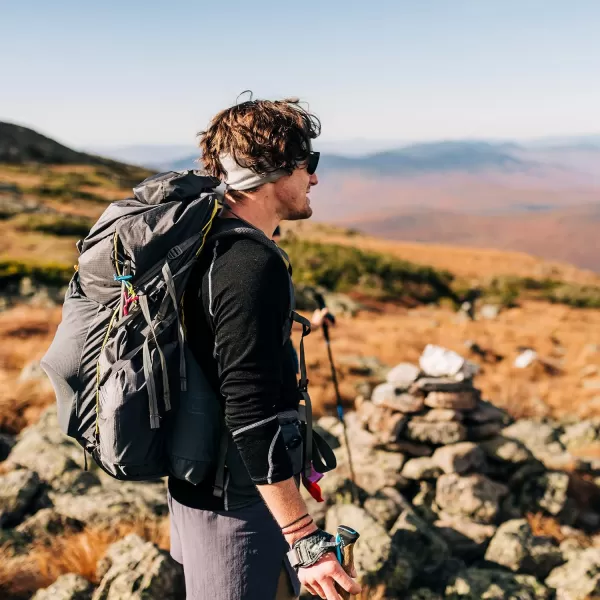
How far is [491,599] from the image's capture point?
13.2ft

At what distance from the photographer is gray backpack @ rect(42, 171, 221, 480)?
1.79 meters

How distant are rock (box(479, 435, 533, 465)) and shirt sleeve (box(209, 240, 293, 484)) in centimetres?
482

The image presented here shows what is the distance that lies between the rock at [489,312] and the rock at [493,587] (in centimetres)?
1720

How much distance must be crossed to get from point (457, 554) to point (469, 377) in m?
1.85

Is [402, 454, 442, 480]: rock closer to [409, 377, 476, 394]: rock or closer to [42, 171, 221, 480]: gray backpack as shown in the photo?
[409, 377, 476, 394]: rock

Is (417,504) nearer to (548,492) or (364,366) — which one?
(548,492)

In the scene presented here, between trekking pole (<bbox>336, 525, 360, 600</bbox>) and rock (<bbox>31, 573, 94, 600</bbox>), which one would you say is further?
rock (<bbox>31, 573, 94, 600</bbox>)

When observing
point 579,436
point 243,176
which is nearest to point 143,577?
point 243,176

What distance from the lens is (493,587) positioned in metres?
4.12

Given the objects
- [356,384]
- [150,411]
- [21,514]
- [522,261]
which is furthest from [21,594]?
[522,261]

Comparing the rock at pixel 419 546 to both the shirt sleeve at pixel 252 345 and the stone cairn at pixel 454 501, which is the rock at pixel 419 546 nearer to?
the stone cairn at pixel 454 501

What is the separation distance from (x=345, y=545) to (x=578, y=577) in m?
3.37

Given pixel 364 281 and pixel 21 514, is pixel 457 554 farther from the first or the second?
pixel 364 281

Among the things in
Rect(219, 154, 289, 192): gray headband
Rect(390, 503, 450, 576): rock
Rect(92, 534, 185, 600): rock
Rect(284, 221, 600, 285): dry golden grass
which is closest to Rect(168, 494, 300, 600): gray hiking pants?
Rect(219, 154, 289, 192): gray headband
